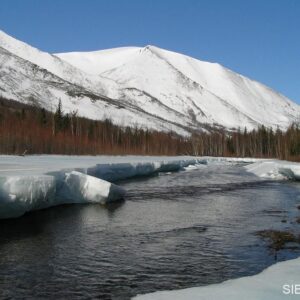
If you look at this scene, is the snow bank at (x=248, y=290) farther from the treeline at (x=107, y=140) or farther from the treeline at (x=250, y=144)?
the treeline at (x=250, y=144)

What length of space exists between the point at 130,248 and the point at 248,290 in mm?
6499

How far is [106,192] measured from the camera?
24891mm

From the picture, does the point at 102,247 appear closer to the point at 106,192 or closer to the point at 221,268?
the point at 221,268

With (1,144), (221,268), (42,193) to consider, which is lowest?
(221,268)

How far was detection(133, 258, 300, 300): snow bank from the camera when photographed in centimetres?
898

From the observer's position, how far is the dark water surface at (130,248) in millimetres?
11719

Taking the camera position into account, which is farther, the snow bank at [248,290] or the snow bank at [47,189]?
the snow bank at [47,189]

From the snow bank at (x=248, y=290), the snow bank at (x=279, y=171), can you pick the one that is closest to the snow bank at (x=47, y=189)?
the snow bank at (x=248, y=290)

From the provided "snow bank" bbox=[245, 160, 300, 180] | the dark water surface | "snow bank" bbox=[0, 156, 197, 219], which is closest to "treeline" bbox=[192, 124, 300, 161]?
"snow bank" bbox=[245, 160, 300, 180]

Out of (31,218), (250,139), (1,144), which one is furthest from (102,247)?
(250,139)

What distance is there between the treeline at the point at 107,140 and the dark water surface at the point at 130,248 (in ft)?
121

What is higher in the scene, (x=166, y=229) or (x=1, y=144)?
(x=1, y=144)

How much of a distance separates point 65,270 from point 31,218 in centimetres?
783

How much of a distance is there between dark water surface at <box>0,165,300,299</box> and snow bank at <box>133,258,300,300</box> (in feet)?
5.40
